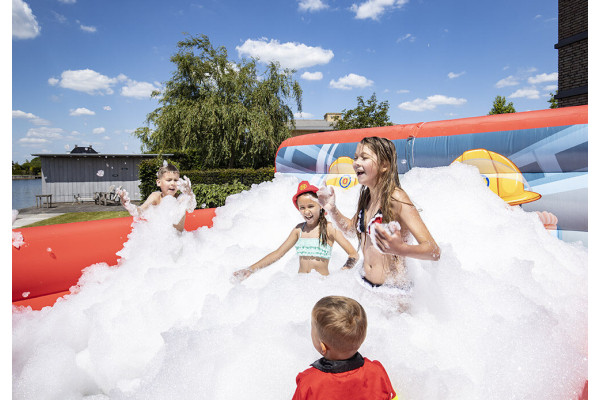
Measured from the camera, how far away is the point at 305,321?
1.92 m

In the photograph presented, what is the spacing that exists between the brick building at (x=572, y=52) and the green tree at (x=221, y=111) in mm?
9347

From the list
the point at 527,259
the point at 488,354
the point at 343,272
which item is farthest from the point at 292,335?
the point at 527,259

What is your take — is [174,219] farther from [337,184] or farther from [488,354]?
[488,354]

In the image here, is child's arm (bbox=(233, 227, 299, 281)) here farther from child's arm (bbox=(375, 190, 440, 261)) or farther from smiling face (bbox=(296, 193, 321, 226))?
child's arm (bbox=(375, 190, 440, 261))

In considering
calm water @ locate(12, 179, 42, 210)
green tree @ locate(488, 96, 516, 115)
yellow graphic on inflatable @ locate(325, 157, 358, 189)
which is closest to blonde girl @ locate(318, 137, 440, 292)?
yellow graphic on inflatable @ locate(325, 157, 358, 189)

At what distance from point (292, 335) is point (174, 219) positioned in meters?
2.06

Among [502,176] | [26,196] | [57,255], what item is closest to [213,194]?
[57,255]

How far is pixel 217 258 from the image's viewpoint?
3.56 meters

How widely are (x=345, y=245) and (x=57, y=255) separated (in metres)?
2.16

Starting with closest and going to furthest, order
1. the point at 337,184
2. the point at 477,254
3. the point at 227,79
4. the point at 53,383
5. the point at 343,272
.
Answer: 1. the point at 53,383
2. the point at 343,272
3. the point at 477,254
4. the point at 337,184
5. the point at 227,79

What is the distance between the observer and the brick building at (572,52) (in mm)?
9945

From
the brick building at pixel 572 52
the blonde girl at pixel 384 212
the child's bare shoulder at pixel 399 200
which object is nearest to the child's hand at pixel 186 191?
the blonde girl at pixel 384 212

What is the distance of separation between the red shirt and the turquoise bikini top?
3.93 feet

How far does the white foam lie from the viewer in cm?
168
